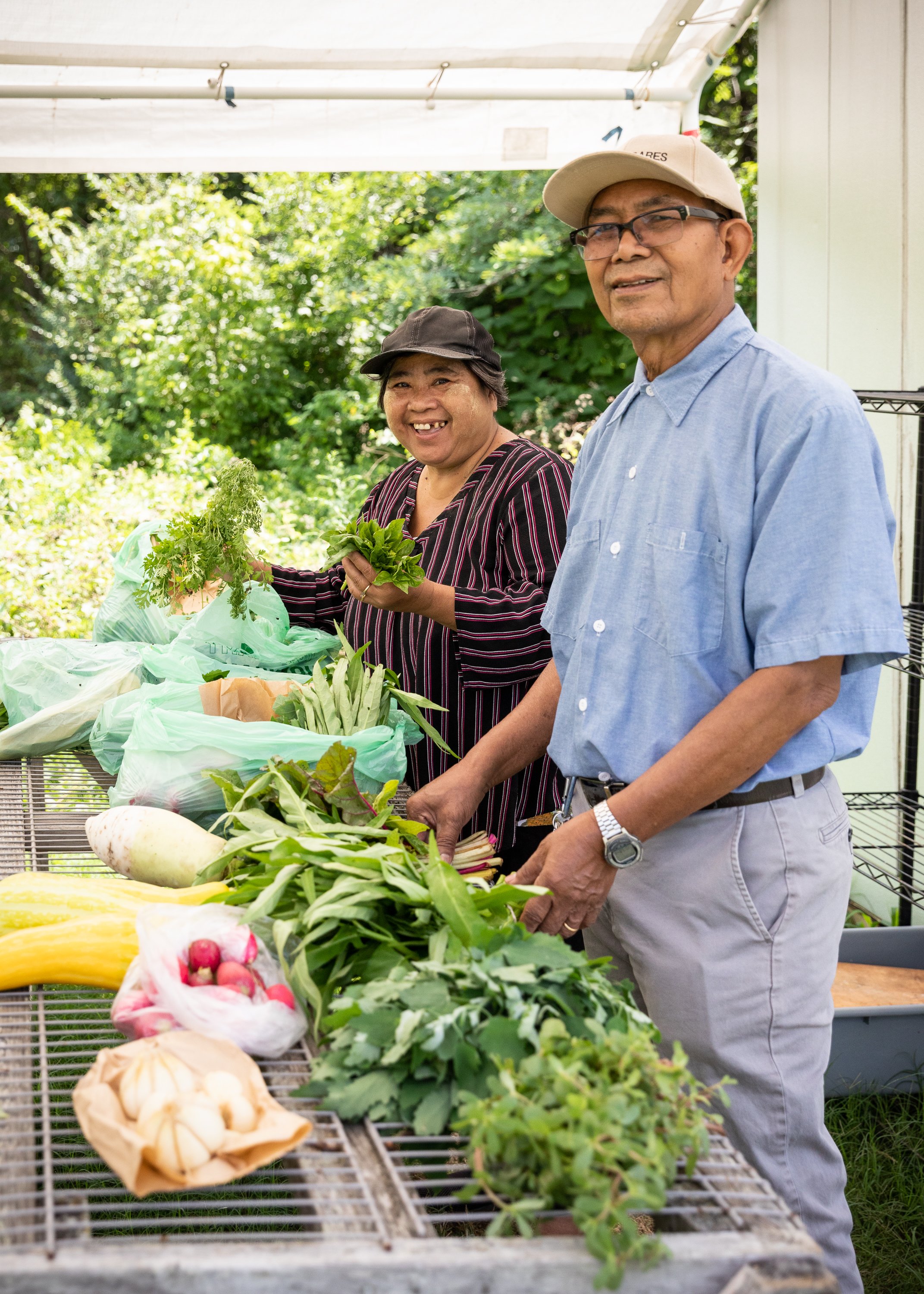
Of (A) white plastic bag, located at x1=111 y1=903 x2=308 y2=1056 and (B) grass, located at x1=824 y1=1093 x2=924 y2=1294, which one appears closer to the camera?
(A) white plastic bag, located at x1=111 y1=903 x2=308 y2=1056

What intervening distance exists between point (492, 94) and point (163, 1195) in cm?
389

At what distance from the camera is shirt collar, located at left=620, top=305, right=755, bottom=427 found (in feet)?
6.29

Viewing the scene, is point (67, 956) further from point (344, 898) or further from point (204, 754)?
point (204, 754)

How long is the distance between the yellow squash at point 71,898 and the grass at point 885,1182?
71.1 inches

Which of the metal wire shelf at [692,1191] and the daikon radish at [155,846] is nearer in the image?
the metal wire shelf at [692,1191]

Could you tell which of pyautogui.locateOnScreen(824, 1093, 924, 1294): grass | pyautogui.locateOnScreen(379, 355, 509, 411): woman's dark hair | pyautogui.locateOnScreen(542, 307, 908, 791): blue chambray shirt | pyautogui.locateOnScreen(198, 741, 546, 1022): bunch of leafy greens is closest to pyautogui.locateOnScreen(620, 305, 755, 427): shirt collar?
pyautogui.locateOnScreen(542, 307, 908, 791): blue chambray shirt

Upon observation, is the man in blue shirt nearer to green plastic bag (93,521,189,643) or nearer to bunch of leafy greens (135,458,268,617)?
bunch of leafy greens (135,458,268,617)

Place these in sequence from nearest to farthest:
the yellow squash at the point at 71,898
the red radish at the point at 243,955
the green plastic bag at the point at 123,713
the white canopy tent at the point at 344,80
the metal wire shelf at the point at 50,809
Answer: the red radish at the point at 243,955, the yellow squash at the point at 71,898, the metal wire shelf at the point at 50,809, the green plastic bag at the point at 123,713, the white canopy tent at the point at 344,80

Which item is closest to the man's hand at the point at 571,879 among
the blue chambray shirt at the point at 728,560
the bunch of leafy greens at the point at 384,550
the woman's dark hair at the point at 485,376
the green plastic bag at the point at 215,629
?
the blue chambray shirt at the point at 728,560

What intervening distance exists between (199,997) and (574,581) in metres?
1.09

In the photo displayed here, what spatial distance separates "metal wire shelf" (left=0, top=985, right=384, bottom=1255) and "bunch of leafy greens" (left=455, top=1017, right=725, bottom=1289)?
145 millimetres

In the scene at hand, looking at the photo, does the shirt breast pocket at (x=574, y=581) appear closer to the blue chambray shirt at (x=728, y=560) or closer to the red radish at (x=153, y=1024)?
the blue chambray shirt at (x=728, y=560)

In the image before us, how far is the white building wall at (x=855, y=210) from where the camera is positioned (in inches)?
146

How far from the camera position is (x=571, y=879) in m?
1.82
